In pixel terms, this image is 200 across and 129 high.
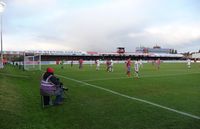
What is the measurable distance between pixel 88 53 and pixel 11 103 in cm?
9253

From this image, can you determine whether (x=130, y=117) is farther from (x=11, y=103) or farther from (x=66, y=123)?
(x=11, y=103)

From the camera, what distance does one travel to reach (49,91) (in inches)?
470

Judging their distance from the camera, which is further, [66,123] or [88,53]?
[88,53]

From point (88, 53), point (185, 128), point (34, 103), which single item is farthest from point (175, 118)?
point (88, 53)

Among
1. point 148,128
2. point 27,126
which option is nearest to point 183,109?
point 148,128

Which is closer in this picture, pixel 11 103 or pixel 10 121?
pixel 10 121

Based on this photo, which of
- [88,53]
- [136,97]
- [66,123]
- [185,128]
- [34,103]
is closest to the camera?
[185,128]

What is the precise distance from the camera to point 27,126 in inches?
340

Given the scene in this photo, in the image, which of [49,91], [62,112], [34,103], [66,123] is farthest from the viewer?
[34,103]

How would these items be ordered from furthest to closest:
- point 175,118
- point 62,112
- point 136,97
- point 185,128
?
1. point 136,97
2. point 62,112
3. point 175,118
4. point 185,128

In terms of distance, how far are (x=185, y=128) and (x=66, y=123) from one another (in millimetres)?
3677

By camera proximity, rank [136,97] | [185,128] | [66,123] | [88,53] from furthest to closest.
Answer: [88,53] → [136,97] → [66,123] → [185,128]

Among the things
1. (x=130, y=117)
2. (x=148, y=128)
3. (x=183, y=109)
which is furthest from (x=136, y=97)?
(x=148, y=128)

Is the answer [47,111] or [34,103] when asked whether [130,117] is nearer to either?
[47,111]
